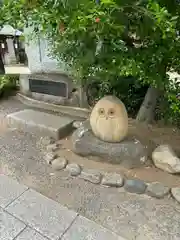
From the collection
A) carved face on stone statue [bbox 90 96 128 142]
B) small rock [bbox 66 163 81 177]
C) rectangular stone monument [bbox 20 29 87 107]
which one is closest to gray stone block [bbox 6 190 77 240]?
small rock [bbox 66 163 81 177]

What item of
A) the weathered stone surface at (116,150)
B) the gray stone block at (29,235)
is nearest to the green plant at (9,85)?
the weathered stone surface at (116,150)

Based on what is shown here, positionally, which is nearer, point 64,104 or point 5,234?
point 5,234

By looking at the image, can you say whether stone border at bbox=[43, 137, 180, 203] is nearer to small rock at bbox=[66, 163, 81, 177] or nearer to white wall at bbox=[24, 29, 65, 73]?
small rock at bbox=[66, 163, 81, 177]

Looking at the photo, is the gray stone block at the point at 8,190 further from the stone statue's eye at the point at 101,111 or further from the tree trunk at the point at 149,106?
the tree trunk at the point at 149,106

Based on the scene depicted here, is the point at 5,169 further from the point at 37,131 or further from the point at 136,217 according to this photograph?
the point at 136,217

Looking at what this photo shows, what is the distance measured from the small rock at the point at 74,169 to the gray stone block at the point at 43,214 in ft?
1.23

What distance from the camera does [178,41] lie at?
1527 mm

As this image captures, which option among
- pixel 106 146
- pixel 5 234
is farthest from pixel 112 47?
pixel 5 234

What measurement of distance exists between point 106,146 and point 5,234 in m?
1.13

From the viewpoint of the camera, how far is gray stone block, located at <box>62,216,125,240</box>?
140 cm

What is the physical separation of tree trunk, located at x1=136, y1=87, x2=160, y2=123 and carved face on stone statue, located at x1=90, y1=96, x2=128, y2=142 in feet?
2.66

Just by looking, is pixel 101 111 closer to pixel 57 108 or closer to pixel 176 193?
pixel 176 193

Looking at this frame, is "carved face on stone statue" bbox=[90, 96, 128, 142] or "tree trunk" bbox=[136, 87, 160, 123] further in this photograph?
"tree trunk" bbox=[136, 87, 160, 123]

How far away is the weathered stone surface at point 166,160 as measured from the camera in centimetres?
196
